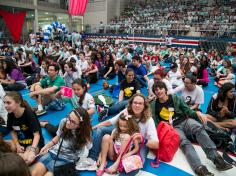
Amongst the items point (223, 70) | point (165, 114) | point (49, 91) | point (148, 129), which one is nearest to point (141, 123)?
point (148, 129)

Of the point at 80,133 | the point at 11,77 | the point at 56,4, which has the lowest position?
the point at 80,133

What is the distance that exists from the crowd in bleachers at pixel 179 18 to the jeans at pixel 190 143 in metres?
13.5

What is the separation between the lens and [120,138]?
9.36 ft

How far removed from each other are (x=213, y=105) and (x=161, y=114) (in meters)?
1.03

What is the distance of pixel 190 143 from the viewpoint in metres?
3.14

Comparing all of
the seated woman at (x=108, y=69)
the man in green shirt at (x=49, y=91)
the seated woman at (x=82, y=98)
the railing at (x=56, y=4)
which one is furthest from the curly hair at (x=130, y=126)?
the railing at (x=56, y=4)

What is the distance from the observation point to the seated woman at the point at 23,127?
99.4 inches

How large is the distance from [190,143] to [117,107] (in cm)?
180

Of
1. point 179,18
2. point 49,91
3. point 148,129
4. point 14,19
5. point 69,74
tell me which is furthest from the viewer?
point 179,18

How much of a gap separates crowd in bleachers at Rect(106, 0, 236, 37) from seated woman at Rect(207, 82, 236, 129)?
12787 millimetres

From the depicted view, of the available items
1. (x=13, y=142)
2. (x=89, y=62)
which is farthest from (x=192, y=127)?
(x=89, y=62)

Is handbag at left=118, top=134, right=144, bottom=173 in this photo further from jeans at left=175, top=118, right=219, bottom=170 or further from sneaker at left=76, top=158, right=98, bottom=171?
jeans at left=175, top=118, right=219, bottom=170

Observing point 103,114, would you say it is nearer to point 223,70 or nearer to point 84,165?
point 84,165

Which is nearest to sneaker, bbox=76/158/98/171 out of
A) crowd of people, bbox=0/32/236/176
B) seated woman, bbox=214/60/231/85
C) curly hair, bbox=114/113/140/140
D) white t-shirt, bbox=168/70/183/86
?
crowd of people, bbox=0/32/236/176
